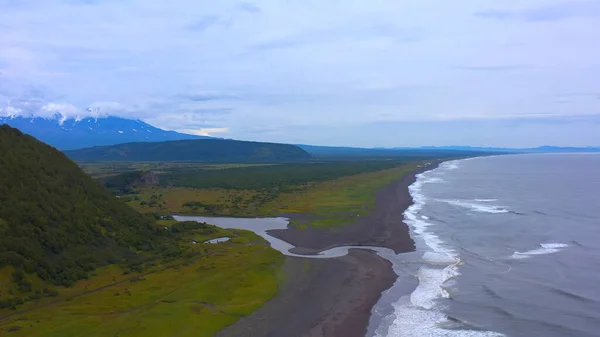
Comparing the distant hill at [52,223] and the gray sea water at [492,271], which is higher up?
the distant hill at [52,223]

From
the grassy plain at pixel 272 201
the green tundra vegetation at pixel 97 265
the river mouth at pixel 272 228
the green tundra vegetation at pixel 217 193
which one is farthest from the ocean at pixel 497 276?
the green tundra vegetation at pixel 217 193

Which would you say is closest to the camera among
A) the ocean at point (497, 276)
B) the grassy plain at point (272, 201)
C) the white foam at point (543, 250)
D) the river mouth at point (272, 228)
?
the ocean at point (497, 276)

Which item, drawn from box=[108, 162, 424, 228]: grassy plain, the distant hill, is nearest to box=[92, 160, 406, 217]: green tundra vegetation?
box=[108, 162, 424, 228]: grassy plain

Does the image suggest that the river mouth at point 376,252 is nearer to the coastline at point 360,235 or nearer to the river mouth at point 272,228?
the river mouth at point 272,228

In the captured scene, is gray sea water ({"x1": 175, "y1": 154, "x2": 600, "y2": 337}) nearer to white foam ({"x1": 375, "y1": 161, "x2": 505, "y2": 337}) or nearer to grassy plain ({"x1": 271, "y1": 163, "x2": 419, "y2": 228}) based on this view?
white foam ({"x1": 375, "y1": 161, "x2": 505, "y2": 337})

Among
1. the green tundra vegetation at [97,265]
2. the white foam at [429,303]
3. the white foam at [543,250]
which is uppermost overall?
the green tundra vegetation at [97,265]

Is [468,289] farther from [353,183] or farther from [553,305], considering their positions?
[353,183]

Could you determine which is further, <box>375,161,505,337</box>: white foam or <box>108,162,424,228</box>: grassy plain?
<box>108,162,424,228</box>: grassy plain
